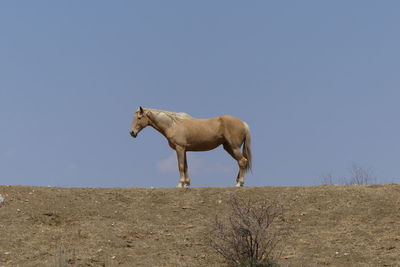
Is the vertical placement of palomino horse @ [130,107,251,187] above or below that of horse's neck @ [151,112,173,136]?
below

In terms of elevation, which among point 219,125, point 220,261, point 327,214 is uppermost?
point 219,125

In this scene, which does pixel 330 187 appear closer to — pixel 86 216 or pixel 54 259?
pixel 86 216

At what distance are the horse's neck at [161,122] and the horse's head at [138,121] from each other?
9.4 inches

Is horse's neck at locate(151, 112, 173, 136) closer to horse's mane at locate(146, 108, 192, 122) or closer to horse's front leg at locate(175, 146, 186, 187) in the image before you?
horse's mane at locate(146, 108, 192, 122)

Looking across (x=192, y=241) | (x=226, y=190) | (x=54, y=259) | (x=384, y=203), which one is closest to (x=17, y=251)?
(x=54, y=259)

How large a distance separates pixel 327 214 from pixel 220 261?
3671mm

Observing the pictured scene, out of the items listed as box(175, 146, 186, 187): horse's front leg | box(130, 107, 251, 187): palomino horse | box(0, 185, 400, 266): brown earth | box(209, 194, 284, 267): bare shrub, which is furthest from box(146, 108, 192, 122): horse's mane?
box(209, 194, 284, 267): bare shrub

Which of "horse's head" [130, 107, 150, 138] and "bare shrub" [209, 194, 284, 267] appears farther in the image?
"horse's head" [130, 107, 150, 138]

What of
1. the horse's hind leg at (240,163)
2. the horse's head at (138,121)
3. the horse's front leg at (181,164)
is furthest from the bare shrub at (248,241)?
the horse's head at (138,121)

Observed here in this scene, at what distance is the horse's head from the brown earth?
2009 mm

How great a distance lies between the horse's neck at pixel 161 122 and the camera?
1906 cm

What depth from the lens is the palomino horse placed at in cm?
1870

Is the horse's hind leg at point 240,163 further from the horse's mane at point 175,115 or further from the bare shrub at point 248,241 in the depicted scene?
the bare shrub at point 248,241

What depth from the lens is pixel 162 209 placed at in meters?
16.7
